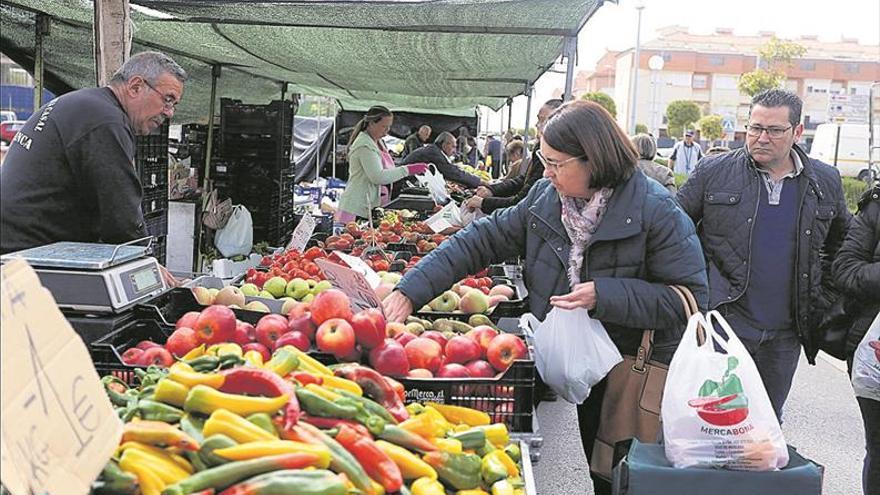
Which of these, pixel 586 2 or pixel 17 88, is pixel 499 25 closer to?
pixel 586 2

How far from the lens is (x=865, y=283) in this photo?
3799 millimetres

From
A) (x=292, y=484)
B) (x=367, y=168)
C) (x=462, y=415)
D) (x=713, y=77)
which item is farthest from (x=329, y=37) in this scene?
(x=713, y=77)

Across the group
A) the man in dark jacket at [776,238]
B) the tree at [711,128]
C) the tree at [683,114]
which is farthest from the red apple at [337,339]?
the tree at [683,114]

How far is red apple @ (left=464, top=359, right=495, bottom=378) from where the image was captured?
292 centimetres

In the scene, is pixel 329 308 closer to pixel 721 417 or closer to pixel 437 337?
pixel 437 337

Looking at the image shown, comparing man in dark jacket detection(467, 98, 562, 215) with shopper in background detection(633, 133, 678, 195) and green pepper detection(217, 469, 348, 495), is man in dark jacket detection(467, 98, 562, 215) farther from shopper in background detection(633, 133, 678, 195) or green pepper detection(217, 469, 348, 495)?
green pepper detection(217, 469, 348, 495)

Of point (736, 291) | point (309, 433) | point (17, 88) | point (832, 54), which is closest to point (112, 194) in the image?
point (309, 433)

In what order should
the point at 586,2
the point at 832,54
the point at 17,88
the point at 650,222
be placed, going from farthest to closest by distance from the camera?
the point at 832,54 < the point at 17,88 < the point at 586,2 < the point at 650,222

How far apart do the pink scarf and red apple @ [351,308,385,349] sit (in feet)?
2.65

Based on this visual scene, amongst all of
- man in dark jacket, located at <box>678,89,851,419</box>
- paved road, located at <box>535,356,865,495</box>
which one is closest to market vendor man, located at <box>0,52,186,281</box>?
man in dark jacket, located at <box>678,89,851,419</box>

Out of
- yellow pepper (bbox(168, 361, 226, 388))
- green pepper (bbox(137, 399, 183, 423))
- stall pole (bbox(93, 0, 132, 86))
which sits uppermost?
stall pole (bbox(93, 0, 132, 86))

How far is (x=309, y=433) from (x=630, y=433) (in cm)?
166

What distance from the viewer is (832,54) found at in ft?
346

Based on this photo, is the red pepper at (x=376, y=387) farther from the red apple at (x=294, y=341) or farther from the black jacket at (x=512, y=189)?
the black jacket at (x=512, y=189)
